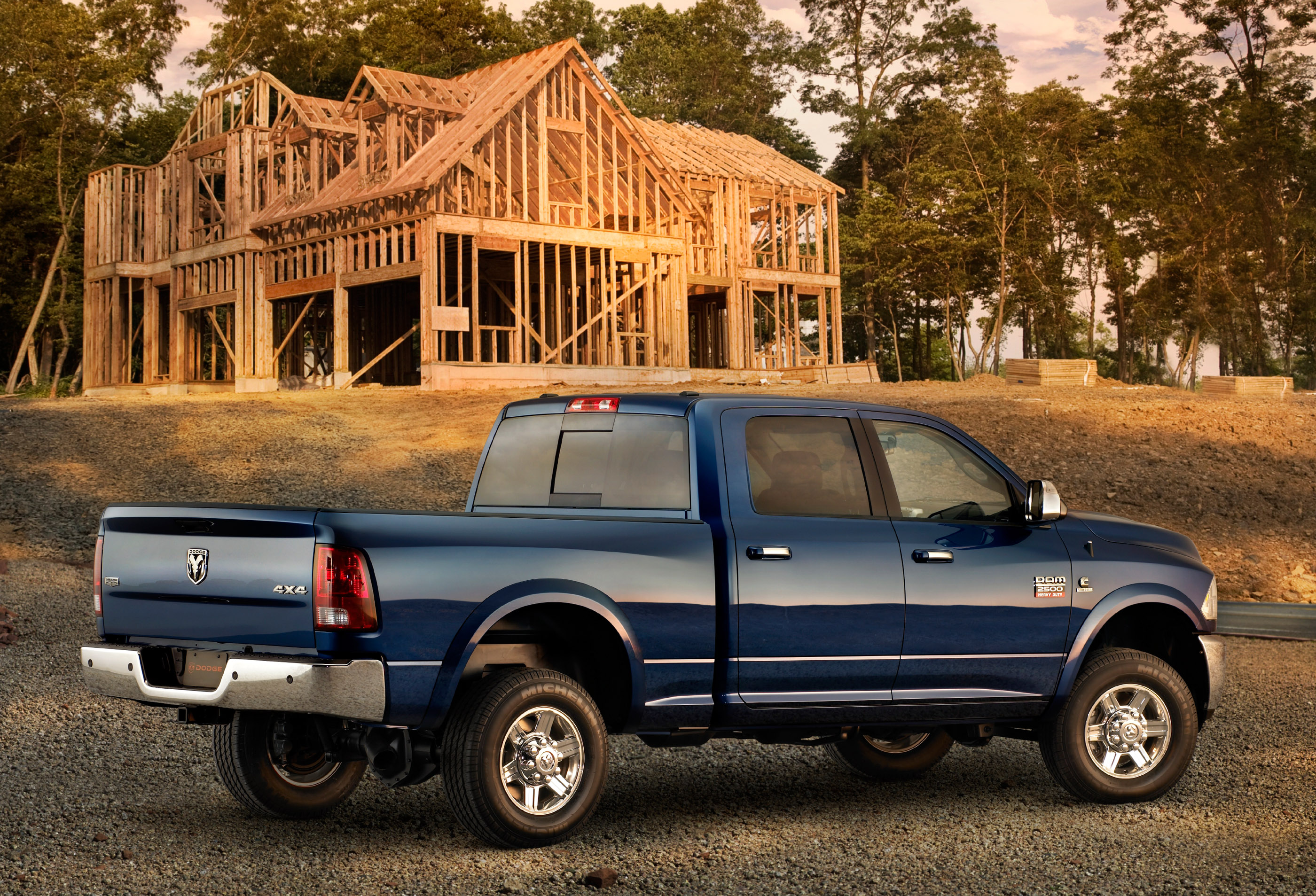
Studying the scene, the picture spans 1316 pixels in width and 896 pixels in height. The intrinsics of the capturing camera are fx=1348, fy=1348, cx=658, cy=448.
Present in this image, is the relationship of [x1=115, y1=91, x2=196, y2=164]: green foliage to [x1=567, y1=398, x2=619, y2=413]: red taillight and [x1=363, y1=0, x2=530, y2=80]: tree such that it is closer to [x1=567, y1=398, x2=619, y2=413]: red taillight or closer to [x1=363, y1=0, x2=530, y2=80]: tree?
[x1=363, y1=0, x2=530, y2=80]: tree

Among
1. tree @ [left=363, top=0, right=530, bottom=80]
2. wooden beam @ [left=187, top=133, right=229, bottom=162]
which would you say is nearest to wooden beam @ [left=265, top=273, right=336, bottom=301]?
wooden beam @ [left=187, top=133, right=229, bottom=162]

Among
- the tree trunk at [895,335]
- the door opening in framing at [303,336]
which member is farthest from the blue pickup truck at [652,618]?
the tree trunk at [895,335]

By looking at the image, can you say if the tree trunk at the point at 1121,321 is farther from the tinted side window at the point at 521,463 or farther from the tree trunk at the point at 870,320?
the tinted side window at the point at 521,463

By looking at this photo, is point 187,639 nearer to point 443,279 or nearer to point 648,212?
point 443,279

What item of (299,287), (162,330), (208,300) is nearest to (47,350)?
(162,330)

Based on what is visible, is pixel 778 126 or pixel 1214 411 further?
pixel 778 126

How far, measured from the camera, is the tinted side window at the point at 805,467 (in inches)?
257

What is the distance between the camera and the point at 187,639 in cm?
560

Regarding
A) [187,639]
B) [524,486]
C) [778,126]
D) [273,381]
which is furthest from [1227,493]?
[778,126]

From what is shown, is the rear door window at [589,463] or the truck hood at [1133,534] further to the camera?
the truck hood at [1133,534]

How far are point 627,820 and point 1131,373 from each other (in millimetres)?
68873

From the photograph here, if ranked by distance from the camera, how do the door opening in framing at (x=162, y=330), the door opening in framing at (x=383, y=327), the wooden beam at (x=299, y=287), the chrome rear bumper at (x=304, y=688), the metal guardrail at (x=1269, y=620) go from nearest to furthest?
the chrome rear bumper at (x=304, y=688) → the metal guardrail at (x=1269, y=620) → the wooden beam at (x=299, y=287) → the door opening in framing at (x=383, y=327) → the door opening in framing at (x=162, y=330)

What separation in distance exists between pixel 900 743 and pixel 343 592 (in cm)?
388

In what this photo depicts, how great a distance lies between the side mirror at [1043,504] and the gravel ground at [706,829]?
4.95 feet
